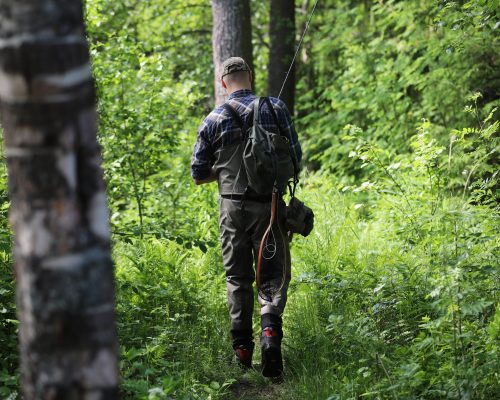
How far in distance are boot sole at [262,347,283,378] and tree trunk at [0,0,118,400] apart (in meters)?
3.01

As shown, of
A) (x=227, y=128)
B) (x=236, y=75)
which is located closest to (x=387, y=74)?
(x=236, y=75)

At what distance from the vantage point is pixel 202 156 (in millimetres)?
5012

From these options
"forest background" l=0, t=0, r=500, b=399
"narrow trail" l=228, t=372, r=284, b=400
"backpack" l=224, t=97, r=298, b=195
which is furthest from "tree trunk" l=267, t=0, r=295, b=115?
"narrow trail" l=228, t=372, r=284, b=400

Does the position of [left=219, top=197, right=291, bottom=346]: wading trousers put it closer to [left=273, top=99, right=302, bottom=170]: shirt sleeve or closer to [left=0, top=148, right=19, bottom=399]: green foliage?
[left=273, top=99, right=302, bottom=170]: shirt sleeve

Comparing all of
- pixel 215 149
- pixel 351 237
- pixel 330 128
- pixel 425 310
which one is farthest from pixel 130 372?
pixel 330 128

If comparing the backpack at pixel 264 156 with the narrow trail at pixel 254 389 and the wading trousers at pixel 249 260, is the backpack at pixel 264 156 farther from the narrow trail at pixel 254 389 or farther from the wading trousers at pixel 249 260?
the narrow trail at pixel 254 389

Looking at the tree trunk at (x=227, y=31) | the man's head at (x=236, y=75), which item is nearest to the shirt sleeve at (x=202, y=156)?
the man's head at (x=236, y=75)

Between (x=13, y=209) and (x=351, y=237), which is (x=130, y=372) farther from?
(x=351, y=237)

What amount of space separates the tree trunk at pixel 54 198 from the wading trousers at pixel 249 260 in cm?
311

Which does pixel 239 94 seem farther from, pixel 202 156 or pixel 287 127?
pixel 202 156

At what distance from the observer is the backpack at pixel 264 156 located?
15.4 feet

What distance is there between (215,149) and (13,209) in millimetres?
3202

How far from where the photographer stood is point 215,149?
5012 millimetres

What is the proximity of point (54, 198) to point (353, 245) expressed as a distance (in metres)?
5.05
